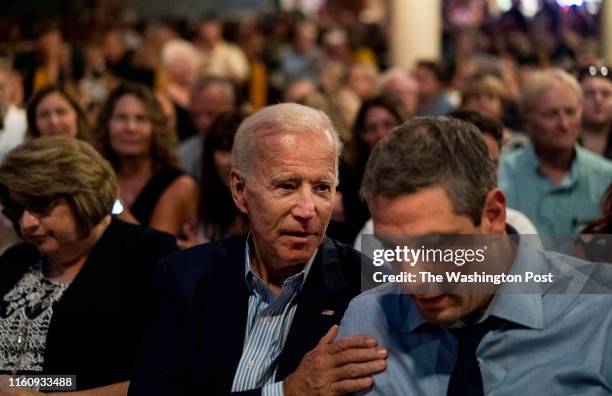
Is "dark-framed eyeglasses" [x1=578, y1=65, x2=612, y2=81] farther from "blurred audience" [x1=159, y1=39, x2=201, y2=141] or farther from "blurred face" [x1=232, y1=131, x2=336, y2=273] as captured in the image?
"blurred audience" [x1=159, y1=39, x2=201, y2=141]

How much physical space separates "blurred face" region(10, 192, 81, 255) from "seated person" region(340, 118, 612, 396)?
142 centimetres

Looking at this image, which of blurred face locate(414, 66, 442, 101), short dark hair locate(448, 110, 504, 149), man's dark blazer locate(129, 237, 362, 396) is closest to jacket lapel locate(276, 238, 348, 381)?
man's dark blazer locate(129, 237, 362, 396)

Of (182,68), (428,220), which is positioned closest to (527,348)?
(428,220)

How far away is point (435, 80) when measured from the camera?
9.66 meters

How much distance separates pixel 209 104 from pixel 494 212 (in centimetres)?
486

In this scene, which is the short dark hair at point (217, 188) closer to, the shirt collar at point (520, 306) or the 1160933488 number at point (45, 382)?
the 1160933488 number at point (45, 382)

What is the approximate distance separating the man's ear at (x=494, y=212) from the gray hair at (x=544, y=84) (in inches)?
126

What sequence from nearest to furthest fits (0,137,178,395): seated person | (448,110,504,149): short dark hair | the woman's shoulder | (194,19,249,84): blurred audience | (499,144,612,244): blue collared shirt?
(0,137,178,395): seated person
the woman's shoulder
(448,110,504,149): short dark hair
(499,144,612,244): blue collared shirt
(194,19,249,84): blurred audience

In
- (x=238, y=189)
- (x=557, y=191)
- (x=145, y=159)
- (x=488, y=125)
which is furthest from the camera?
(x=145, y=159)

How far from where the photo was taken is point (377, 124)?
606cm

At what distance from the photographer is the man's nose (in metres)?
2.98

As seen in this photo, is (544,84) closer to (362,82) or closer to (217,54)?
(362,82)

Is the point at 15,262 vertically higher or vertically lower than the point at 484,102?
lower

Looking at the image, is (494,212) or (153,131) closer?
(494,212)
